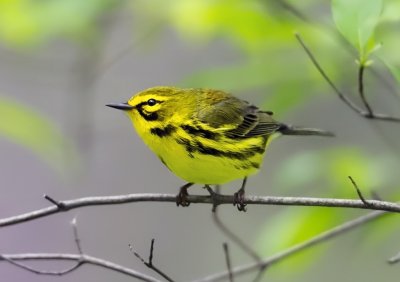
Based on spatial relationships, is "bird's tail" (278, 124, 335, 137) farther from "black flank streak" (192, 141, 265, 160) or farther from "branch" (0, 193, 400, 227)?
"branch" (0, 193, 400, 227)

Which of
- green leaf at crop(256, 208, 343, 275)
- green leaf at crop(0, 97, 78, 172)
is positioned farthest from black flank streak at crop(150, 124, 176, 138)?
green leaf at crop(256, 208, 343, 275)

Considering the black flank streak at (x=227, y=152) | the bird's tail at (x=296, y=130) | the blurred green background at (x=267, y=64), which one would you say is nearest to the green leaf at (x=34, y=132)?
the blurred green background at (x=267, y=64)

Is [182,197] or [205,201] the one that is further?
[182,197]

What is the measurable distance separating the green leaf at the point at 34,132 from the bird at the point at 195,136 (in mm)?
280

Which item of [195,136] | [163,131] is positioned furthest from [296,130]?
[163,131]

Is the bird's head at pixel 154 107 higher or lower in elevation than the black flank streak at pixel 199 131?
higher

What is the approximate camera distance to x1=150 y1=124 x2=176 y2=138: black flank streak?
3.90 m

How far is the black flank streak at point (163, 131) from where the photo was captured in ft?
12.8

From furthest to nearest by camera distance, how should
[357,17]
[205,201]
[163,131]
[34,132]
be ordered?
1. [163,131]
2. [34,132]
3. [205,201]
4. [357,17]

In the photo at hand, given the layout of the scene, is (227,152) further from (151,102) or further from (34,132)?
(34,132)

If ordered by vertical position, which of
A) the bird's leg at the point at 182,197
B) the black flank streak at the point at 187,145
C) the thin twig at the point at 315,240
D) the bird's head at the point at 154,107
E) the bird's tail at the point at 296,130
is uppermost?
the bird's head at the point at 154,107

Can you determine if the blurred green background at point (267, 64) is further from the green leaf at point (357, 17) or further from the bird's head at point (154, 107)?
the bird's head at point (154, 107)

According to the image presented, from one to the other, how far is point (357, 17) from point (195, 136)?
145 centimetres

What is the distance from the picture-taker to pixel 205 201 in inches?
135
